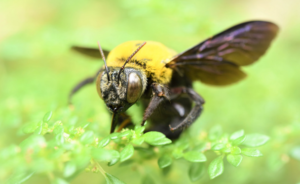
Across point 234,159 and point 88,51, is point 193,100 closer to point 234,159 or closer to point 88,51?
point 234,159

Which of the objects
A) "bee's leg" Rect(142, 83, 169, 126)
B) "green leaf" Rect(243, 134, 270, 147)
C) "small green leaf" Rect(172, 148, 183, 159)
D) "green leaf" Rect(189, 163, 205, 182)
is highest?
"bee's leg" Rect(142, 83, 169, 126)

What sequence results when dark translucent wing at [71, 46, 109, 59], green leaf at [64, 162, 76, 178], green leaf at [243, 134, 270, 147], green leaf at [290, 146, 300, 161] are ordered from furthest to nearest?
dark translucent wing at [71, 46, 109, 59] → green leaf at [290, 146, 300, 161] → green leaf at [243, 134, 270, 147] → green leaf at [64, 162, 76, 178]

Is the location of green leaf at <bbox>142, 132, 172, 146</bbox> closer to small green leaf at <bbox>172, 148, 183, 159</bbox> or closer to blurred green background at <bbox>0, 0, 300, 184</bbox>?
small green leaf at <bbox>172, 148, 183, 159</bbox>

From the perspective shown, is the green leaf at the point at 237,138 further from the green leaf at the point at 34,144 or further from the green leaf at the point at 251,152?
the green leaf at the point at 34,144

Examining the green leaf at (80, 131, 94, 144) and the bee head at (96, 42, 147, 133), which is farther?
the bee head at (96, 42, 147, 133)

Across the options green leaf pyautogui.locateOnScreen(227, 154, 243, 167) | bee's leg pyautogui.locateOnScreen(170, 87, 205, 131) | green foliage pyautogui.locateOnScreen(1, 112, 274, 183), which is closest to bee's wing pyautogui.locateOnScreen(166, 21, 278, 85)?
bee's leg pyautogui.locateOnScreen(170, 87, 205, 131)

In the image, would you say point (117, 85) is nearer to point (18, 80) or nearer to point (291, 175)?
point (18, 80)
